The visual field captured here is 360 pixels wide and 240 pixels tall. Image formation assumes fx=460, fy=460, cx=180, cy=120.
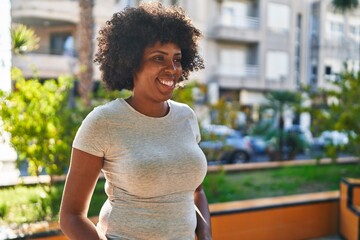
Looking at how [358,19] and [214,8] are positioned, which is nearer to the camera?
[214,8]

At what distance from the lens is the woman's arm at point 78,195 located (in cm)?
176

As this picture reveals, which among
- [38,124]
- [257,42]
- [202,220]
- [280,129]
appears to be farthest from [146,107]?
[257,42]

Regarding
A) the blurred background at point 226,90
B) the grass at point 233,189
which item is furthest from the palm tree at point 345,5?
the grass at point 233,189

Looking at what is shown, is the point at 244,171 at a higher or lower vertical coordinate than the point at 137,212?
lower

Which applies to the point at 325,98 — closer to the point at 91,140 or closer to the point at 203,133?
the point at 203,133

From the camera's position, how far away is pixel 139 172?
5.87ft

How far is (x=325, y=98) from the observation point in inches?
363

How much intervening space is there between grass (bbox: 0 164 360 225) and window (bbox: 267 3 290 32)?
20.6 metres

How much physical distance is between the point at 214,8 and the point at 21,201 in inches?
922

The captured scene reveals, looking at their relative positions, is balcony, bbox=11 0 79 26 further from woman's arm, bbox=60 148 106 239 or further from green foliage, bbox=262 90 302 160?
woman's arm, bbox=60 148 106 239

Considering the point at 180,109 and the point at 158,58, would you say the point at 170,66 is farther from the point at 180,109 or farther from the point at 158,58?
the point at 180,109

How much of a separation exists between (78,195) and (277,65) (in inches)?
1124

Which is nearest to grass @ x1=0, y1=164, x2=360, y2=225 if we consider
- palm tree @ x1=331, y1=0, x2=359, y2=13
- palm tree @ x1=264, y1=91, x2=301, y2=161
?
palm tree @ x1=264, y1=91, x2=301, y2=161

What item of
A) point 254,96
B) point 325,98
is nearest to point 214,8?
point 254,96
